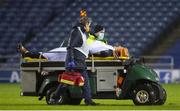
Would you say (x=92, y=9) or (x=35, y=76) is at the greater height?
(x=92, y=9)

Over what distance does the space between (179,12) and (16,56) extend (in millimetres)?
7743

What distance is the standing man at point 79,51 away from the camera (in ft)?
51.6

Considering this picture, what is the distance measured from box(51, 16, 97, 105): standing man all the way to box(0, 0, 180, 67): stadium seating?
2019 cm

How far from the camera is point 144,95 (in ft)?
53.6

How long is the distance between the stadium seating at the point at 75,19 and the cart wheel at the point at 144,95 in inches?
771

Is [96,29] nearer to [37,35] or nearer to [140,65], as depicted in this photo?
[140,65]

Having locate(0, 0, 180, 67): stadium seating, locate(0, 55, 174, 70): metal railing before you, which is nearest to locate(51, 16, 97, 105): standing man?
locate(0, 55, 174, 70): metal railing

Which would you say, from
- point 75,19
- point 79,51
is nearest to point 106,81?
point 79,51

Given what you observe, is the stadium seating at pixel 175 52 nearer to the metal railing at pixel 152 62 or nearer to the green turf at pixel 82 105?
the metal railing at pixel 152 62

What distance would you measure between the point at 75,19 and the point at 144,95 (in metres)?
22.0

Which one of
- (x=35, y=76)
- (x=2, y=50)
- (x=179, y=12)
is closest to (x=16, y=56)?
(x=2, y=50)

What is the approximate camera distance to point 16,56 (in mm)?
35625

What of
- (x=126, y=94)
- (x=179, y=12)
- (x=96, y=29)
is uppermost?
(x=179, y=12)

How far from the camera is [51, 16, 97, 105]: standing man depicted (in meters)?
15.7
